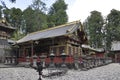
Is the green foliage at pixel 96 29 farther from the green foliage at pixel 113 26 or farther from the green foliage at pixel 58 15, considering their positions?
the green foliage at pixel 58 15

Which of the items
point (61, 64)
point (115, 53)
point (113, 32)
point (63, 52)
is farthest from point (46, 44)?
point (113, 32)

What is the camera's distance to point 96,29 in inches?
2265

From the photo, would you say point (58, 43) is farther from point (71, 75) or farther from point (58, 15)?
point (58, 15)

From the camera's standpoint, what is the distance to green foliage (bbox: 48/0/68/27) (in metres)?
54.6

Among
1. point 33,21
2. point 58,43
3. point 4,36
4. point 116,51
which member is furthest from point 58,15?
point 58,43

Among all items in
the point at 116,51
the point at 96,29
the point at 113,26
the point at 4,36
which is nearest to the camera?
the point at 4,36

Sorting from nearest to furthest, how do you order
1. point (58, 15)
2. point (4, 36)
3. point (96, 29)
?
1. point (4, 36)
2. point (58, 15)
3. point (96, 29)

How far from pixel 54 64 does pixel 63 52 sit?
86.2 inches

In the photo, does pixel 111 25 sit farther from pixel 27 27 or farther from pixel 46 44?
pixel 46 44

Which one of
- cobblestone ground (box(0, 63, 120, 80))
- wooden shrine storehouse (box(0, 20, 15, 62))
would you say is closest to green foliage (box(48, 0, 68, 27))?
wooden shrine storehouse (box(0, 20, 15, 62))

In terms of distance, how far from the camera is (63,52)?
24266 millimetres

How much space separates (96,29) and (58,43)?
34473 millimetres

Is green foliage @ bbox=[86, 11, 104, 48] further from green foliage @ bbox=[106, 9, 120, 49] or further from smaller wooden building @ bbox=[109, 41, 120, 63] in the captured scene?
smaller wooden building @ bbox=[109, 41, 120, 63]

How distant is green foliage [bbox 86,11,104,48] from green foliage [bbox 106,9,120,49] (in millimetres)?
2061
